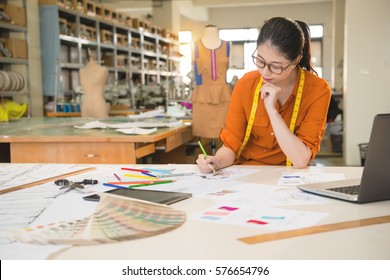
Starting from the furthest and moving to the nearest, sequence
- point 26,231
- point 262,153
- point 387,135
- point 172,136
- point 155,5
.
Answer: point 155,5 → point 172,136 → point 262,153 → point 387,135 → point 26,231

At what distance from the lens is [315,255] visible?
3.04 ft

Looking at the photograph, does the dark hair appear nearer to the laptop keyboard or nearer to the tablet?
the laptop keyboard

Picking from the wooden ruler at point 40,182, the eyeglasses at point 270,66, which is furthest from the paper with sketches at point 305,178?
the wooden ruler at point 40,182

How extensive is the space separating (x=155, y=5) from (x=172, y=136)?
9.20m

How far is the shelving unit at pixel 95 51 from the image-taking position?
6.64 m

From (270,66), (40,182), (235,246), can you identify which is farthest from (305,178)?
(40,182)

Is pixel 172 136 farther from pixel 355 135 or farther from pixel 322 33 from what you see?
pixel 322 33

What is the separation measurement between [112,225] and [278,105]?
53.3 inches

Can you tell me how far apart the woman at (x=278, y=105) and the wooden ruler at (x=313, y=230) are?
83 cm

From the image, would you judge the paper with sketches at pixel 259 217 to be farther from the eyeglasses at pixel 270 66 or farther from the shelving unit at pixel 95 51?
the shelving unit at pixel 95 51

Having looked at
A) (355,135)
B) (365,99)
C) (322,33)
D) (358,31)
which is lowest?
(355,135)

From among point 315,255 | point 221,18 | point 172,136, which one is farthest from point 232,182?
point 221,18

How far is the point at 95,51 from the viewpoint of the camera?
27.3 feet

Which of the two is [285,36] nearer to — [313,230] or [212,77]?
[313,230]
